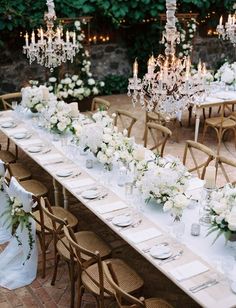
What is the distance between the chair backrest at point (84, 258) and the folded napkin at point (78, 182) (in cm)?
88

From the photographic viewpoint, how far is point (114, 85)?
1222cm

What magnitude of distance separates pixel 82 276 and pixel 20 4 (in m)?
7.29

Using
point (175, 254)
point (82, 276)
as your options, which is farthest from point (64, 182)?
point (175, 254)

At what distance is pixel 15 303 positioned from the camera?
4980 millimetres

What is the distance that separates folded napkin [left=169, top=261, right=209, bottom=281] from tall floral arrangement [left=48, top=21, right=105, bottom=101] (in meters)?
6.36

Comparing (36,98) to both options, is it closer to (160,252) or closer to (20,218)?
(20,218)

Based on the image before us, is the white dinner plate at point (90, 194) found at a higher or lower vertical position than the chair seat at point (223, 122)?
lower

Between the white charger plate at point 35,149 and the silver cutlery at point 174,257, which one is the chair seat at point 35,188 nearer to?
the white charger plate at point 35,149

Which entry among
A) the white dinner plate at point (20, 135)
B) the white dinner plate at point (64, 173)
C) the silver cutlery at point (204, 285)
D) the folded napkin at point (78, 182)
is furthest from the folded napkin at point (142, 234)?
the white dinner plate at point (20, 135)

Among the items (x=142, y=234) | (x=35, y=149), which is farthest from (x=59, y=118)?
(x=142, y=234)

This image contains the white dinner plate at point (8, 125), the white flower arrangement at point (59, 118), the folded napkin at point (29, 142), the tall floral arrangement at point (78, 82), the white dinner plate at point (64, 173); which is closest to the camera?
the white dinner plate at point (64, 173)

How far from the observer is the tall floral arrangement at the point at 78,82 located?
997 cm

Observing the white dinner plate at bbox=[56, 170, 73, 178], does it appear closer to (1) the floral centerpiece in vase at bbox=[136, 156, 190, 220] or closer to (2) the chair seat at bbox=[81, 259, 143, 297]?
(1) the floral centerpiece in vase at bbox=[136, 156, 190, 220]

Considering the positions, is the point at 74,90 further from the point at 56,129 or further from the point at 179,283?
the point at 179,283
